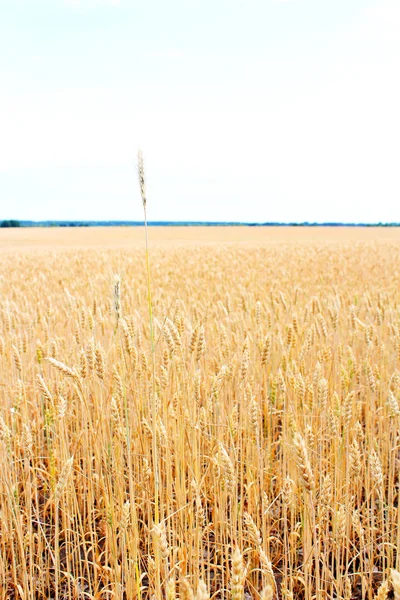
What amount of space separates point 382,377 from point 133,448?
1.68 m

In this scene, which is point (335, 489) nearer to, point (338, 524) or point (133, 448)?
point (338, 524)

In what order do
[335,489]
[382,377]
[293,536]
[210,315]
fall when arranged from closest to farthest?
1. [293,536]
2. [335,489]
3. [382,377]
4. [210,315]

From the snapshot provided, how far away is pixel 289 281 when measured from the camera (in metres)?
8.54

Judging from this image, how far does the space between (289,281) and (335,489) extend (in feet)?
21.3

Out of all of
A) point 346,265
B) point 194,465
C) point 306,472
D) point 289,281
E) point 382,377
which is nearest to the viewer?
point 306,472

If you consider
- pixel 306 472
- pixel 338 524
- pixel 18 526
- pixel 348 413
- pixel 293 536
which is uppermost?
pixel 306 472

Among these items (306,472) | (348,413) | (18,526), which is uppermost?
A: (306,472)

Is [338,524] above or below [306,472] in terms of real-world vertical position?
below

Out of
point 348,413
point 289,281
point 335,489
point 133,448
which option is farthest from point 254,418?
point 289,281

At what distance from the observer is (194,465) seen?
236cm

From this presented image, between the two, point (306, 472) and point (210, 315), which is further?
point (210, 315)

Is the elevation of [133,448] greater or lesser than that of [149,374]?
lesser

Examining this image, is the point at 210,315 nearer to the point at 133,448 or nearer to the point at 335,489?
the point at 133,448

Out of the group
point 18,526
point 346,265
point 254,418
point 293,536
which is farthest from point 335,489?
point 346,265
